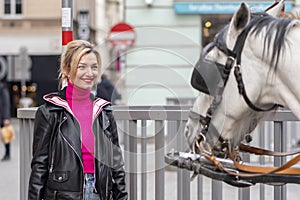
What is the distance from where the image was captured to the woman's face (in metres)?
3.39

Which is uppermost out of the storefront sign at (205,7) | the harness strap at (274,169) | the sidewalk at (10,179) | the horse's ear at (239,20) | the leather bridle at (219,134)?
the storefront sign at (205,7)

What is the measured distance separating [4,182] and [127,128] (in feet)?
17.8

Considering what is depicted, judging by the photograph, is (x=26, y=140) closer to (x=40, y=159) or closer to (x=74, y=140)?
(x=40, y=159)

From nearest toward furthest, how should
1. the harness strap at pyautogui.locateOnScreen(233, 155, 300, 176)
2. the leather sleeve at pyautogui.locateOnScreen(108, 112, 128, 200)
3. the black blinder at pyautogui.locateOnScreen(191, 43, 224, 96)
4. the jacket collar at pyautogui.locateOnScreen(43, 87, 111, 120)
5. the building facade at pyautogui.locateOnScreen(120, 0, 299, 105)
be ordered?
1. the black blinder at pyautogui.locateOnScreen(191, 43, 224, 96)
2. the harness strap at pyautogui.locateOnScreen(233, 155, 300, 176)
3. the building facade at pyautogui.locateOnScreen(120, 0, 299, 105)
4. the jacket collar at pyautogui.locateOnScreen(43, 87, 111, 120)
5. the leather sleeve at pyautogui.locateOnScreen(108, 112, 128, 200)

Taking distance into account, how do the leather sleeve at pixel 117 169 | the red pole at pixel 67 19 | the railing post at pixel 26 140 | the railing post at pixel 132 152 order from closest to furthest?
the leather sleeve at pixel 117 169, the railing post at pixel 132 152, the railing post at pixel 26 140, the red pole at pixel 67 19

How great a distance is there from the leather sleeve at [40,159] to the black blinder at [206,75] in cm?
98

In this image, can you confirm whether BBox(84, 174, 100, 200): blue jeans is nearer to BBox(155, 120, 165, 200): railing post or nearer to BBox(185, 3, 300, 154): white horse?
BBox(155, 120, 165, 200): railing post

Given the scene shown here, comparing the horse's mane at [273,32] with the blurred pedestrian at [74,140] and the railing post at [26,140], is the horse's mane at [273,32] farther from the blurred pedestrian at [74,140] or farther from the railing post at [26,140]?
the railing post at [26,140]

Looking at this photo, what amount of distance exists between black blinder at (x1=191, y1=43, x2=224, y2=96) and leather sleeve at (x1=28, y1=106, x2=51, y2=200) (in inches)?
38.6

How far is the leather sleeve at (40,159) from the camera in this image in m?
3.39

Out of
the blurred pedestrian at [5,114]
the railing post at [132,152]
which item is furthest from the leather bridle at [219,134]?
the blurred pedestrian at [5,114]

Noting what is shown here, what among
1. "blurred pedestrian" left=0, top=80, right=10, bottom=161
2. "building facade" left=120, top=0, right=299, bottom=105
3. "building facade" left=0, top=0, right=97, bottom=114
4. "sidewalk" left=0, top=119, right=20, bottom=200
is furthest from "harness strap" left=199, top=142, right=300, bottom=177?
"building facade" left=0, top=0, right=97, bottom=114

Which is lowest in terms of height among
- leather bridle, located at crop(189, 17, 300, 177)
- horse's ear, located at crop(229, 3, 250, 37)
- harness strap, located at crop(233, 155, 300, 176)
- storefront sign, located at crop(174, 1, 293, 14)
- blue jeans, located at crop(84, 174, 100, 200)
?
blue jeans, located at crop(84, 174, 100, 200)

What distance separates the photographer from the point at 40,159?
3402 millimetres
